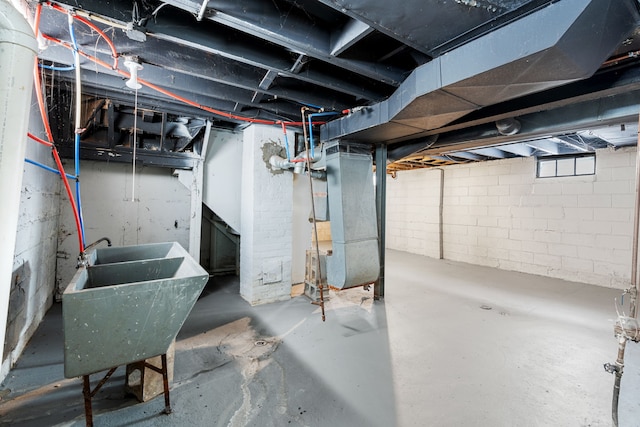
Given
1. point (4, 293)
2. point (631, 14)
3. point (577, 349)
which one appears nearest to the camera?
point (4, 293)

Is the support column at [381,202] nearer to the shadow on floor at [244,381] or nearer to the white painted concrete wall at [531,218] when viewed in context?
the shadow on floor at [244,381]

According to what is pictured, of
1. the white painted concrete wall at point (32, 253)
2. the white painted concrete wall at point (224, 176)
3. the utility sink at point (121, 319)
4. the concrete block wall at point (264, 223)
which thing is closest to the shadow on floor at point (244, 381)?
the white painted concrete wall at point (32, 253)

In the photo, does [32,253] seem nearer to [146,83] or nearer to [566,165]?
[146,83]

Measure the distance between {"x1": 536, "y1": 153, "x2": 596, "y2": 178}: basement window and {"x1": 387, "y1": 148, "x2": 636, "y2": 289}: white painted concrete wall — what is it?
12 cm

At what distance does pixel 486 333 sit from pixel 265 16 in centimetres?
309

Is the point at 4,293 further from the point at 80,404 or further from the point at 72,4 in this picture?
the point at 72,4

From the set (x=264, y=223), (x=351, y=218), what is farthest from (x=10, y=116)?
(x=264, y=223)

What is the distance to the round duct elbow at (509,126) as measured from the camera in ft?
8.91

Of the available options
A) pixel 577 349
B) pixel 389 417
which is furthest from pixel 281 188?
pixel 577 349

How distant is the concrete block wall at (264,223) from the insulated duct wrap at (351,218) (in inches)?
28.5

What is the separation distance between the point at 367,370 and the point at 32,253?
2.82 metres

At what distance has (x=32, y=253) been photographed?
7.36 ft

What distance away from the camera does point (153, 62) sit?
1.93m

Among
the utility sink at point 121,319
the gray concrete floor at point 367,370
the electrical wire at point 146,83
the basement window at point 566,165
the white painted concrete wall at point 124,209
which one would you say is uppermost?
the electrical wire at point 146,83
